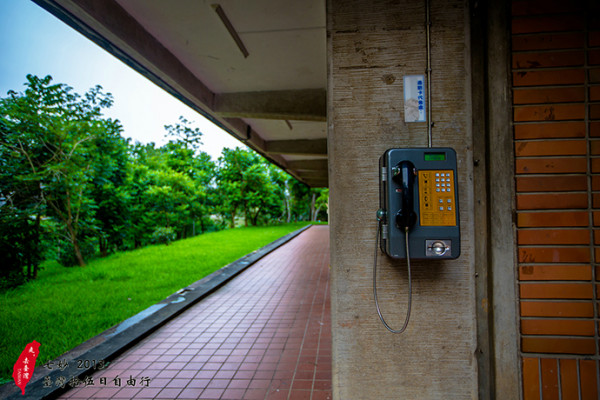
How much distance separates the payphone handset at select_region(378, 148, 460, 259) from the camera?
178cm

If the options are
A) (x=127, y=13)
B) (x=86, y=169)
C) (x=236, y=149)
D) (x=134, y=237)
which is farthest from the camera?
(x=236, y=149)

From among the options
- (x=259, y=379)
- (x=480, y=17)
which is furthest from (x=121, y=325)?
(x=480, y=17)

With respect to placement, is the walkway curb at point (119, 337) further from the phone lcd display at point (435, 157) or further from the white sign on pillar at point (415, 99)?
the white sign on pillar at point (415, 99)

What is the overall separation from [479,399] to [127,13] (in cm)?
456

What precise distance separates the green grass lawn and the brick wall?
172 inches

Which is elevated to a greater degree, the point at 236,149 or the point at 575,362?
the point at 236,149

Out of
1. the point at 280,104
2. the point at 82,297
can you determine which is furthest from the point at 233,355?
the point at 280,104

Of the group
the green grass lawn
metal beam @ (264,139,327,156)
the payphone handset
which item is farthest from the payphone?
metal beam @ (264,139,327,156)

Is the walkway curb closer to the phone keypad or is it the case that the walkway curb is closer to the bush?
the phone keypad

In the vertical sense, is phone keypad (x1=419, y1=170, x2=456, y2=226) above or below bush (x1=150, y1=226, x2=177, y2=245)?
above

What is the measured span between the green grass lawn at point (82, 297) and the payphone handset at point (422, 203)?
3766mm

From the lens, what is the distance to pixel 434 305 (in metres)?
1.96

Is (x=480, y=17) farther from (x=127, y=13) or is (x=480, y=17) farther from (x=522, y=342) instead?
(x=127, y=13)

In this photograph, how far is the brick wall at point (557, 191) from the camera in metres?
1.86
